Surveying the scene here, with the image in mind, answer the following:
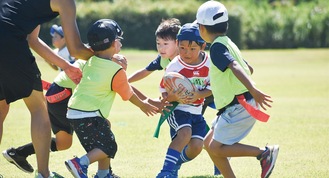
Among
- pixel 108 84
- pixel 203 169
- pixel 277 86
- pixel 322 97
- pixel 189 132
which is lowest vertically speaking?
pixel 277 86

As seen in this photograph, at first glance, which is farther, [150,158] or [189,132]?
[150,158]

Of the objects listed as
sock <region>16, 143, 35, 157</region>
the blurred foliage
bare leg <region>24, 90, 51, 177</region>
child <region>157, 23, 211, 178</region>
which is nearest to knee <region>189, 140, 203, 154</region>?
child <region>157, 23, 211, 178</region>

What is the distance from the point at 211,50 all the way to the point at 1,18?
2.08 metres

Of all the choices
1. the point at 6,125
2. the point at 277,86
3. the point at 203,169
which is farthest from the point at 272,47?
the point at 203,169

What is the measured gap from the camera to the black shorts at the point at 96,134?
691cm

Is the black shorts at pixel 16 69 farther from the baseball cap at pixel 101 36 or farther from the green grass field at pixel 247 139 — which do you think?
the green grass field at pixel 247 139

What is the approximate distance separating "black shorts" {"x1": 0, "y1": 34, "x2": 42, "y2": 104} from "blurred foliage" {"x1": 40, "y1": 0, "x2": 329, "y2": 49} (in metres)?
34.1

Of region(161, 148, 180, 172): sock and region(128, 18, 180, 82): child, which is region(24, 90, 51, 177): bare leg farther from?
region(128, 18, 180, 82): child

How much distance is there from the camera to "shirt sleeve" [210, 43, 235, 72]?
6.56 metres

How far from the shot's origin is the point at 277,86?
20.3 metres

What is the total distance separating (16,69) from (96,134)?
100 centimetres

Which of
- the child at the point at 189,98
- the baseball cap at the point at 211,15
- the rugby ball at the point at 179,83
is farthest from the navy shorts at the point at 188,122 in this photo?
the baseball cap at the point at 211,15

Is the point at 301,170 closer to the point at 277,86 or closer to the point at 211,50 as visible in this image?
the point at 211,50

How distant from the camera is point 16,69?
685 centimetres
